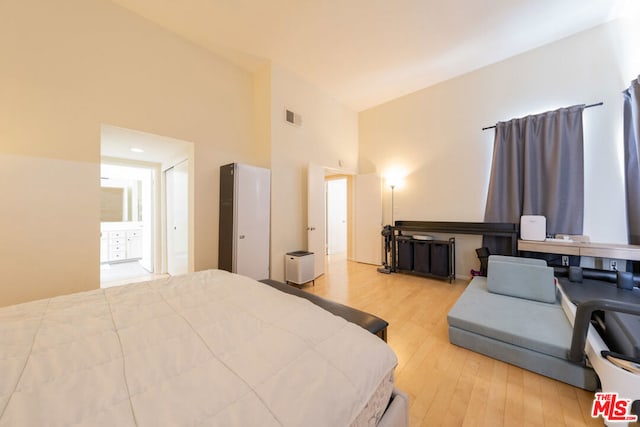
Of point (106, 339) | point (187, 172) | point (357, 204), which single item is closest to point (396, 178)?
point (357, 204)

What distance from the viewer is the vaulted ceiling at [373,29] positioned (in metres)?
2.54

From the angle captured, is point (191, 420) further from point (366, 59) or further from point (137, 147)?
point (366, 59)

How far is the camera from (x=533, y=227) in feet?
9.91

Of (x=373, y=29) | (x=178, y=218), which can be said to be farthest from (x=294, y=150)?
(x=178, y=218)

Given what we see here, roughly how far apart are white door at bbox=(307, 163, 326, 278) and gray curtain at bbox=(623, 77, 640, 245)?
3.87 m

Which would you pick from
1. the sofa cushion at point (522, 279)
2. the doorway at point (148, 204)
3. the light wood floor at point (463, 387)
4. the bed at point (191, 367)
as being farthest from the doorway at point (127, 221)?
the sofa cushion at point (522, 279)

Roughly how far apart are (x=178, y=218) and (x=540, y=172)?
5.44 m

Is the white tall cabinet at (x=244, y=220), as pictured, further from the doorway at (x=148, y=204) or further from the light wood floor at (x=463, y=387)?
the light wood floor at (x=463, y=387)

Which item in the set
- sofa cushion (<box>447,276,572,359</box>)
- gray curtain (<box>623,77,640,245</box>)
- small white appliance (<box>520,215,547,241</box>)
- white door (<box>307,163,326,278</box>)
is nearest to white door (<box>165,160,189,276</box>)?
white door (<box>307,163,326,278</box>)

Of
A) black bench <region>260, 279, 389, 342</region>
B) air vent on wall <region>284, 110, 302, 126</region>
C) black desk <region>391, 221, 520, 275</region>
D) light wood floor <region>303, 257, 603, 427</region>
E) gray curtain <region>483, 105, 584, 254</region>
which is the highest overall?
air vent on wall <region>284, 110, 302, 126</region>

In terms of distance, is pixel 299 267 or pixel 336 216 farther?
pixel 336 216

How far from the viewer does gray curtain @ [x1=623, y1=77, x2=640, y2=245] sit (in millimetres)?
2518

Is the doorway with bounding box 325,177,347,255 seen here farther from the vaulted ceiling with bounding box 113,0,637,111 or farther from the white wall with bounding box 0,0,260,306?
the white wall with bounding box 0,0,260,306

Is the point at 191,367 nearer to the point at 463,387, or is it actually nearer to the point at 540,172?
the point at 463,387
